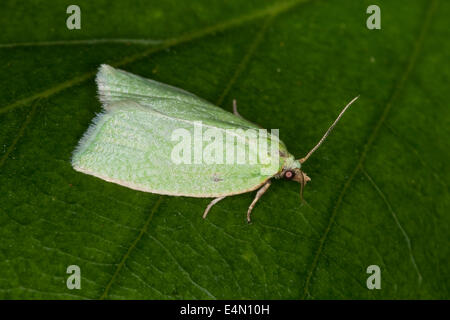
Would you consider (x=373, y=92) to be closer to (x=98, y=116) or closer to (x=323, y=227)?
(x=323, y=227)

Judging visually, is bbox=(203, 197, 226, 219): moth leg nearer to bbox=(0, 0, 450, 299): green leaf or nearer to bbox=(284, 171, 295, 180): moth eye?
bbox=(0, 0, 450, 299): green leaf

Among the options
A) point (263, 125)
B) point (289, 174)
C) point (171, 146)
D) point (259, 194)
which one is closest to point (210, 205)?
point (259, 194)

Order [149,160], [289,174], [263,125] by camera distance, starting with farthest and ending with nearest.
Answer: [263,125] → [289,174] → [149,160]

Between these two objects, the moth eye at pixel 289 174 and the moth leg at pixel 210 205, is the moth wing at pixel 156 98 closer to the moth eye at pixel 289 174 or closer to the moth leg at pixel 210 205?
the moth eye at pixel 289 174

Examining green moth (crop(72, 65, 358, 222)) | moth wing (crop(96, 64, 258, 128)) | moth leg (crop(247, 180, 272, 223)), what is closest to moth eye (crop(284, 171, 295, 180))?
green moth (crop(72, 65, 358, 222))

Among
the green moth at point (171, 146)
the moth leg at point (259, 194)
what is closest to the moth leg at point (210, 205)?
the green moth at point (171, 146)

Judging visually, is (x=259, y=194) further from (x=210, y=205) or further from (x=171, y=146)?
(x=171, y=146)

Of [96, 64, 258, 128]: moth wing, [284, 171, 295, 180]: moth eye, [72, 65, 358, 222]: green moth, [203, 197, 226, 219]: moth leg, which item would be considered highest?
[96, 64, 258, 128]: moth wing

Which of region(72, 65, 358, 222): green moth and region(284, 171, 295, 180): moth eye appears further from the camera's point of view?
region(284, 171, 295, 180): moth eye
